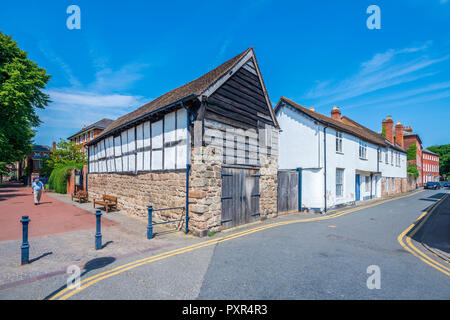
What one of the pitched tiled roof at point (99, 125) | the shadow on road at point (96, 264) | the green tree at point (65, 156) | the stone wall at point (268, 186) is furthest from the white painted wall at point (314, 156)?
the pitched tiled roof at point (99, 125)

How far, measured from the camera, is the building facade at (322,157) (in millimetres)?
14281

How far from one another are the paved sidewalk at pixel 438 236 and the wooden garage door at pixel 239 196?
20.1 feet

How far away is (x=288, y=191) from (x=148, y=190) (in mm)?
7832

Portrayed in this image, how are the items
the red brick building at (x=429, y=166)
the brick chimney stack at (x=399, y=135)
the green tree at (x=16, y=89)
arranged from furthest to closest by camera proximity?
the red brick building at (x=429, y=166) → the brick chimney stack at (x=399, y=135) → the green tree at (x=16, y=89)

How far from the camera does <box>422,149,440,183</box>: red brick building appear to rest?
2071 inches

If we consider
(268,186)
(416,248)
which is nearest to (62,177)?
(268,186)

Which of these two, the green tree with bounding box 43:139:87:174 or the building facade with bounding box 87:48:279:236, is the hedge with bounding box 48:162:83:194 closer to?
the green tree with bounding box 43:139:87:174

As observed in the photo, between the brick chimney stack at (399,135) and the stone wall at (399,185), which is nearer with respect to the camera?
the stone wall at (399,185)

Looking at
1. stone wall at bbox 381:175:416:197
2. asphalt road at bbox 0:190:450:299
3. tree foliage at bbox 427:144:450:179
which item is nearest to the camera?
asphalt road at bbox 0:190:450:299

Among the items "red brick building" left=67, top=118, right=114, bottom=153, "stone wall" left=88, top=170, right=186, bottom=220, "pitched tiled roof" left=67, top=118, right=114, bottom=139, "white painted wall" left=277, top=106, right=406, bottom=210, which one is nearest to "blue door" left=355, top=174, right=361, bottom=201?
"white painted wall" left=277, top=106, right=406, bottom=210

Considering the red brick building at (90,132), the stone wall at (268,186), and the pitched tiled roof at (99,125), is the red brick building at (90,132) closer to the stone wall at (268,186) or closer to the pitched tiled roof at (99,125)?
the pitched tiled roof at (99,125)

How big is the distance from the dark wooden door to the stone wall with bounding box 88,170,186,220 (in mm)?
6104
